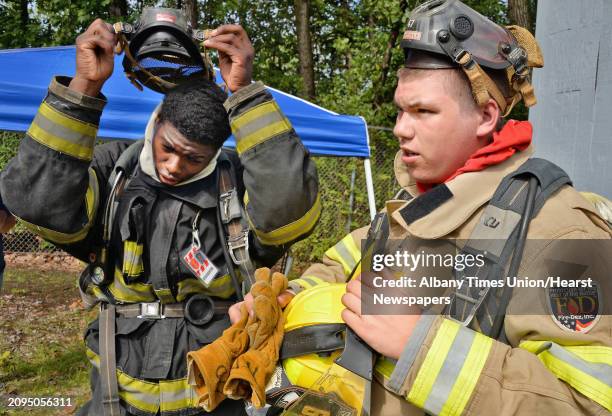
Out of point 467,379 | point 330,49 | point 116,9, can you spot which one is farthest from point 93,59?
point 330,49

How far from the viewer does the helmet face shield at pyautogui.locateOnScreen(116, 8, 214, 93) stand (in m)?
2.16

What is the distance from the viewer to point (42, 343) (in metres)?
6.15

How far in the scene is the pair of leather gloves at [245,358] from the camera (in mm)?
1464

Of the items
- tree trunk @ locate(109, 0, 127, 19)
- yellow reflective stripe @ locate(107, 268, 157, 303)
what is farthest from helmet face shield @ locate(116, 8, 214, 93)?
tree trunk @ locate(109, 0, 127, 19)

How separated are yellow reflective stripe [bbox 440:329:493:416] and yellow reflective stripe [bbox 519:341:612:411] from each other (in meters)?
0.14

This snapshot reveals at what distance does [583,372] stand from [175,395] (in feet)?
5.15

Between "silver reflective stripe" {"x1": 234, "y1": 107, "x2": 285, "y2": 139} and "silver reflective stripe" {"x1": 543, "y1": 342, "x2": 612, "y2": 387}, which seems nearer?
"silver reflective stripe" {"x1": 543, "y1": 342, "x2": 612, "y2": 387}

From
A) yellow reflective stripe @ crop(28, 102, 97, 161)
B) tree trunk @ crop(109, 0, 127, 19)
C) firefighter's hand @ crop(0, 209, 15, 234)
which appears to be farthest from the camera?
tree trunk @ crop(109, 0, 127, 19)

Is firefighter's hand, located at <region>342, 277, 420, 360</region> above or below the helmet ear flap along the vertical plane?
below

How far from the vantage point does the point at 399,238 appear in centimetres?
156

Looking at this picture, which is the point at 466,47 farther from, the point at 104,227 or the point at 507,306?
the point at 104,227

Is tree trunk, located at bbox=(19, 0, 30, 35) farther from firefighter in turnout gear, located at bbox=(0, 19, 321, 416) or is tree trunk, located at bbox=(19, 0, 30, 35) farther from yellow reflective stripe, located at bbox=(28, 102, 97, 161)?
yellow reflective stripe, located at bbox=(28, 102, 97, 161)

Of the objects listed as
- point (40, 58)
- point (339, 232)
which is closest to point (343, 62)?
point (339, 232)

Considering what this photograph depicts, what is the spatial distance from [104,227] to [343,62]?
1485 centimetres
